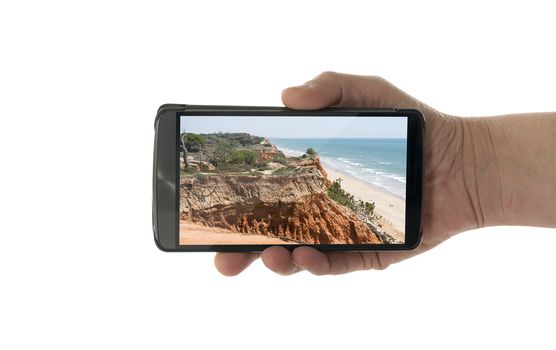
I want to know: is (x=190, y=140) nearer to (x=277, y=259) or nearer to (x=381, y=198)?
(x=277, y=259)

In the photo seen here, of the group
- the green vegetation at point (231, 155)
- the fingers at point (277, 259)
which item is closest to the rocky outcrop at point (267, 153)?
the green vegetation at point (231, 155)

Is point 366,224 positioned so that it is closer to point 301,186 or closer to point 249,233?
point 301,186

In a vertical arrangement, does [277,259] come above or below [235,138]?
below

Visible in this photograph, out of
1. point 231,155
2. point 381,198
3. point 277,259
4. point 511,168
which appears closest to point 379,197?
point 381,198

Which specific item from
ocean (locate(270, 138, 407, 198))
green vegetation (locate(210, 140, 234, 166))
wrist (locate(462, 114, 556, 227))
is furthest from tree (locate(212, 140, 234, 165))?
wrist (locate(462, 114, 556, 227))

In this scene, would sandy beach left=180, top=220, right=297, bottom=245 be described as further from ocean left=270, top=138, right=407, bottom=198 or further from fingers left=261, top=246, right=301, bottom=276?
ocean left=270, top=138, right=407, bottom=198

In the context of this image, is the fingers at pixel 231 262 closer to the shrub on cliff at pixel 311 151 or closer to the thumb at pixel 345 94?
the shrub on cliff at pixel 311 151

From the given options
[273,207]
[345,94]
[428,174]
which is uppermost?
[345,94]
